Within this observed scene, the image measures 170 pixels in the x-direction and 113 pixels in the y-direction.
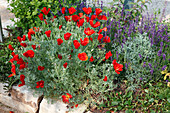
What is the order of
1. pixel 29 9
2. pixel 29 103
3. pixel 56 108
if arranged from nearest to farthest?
pixel 56 108, pixel 29 103, pixel 29 9

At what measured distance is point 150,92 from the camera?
111 inches

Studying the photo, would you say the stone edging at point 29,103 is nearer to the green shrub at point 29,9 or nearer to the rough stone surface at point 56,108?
the rough stone surface at point 56,108

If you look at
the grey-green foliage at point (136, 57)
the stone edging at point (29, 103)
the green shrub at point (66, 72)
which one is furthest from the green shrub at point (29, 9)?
the grey-green foliage at point (136, 57)

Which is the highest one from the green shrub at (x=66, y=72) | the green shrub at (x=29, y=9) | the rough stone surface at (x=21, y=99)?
the green shrub at (x=29, y=9)

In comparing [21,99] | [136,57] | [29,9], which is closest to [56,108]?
[21,99]

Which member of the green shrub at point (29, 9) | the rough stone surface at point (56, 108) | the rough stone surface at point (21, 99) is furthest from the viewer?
the green shrub at point (29, 9)

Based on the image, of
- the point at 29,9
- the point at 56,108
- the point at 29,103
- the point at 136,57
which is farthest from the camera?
the point at 29,9

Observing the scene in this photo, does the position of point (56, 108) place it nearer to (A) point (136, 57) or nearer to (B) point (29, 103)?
(B) point (29, 103)

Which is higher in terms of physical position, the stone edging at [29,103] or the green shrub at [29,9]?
the green shrub at [29,9]

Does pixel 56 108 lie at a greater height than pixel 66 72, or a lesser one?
lesser

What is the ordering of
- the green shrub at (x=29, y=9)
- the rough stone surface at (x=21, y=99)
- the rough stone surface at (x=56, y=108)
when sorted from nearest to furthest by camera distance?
the rough stone surface at (x=56, y=108) < the rough stone surface at (x=21, y=99) < the green shrub at (x=29, y=9)

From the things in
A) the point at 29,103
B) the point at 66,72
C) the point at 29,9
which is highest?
the point at 29,9

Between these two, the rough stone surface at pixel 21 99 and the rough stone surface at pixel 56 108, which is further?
the rough stone surface at pixel 21 99

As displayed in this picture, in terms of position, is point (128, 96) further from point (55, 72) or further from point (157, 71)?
point (55, 72)
